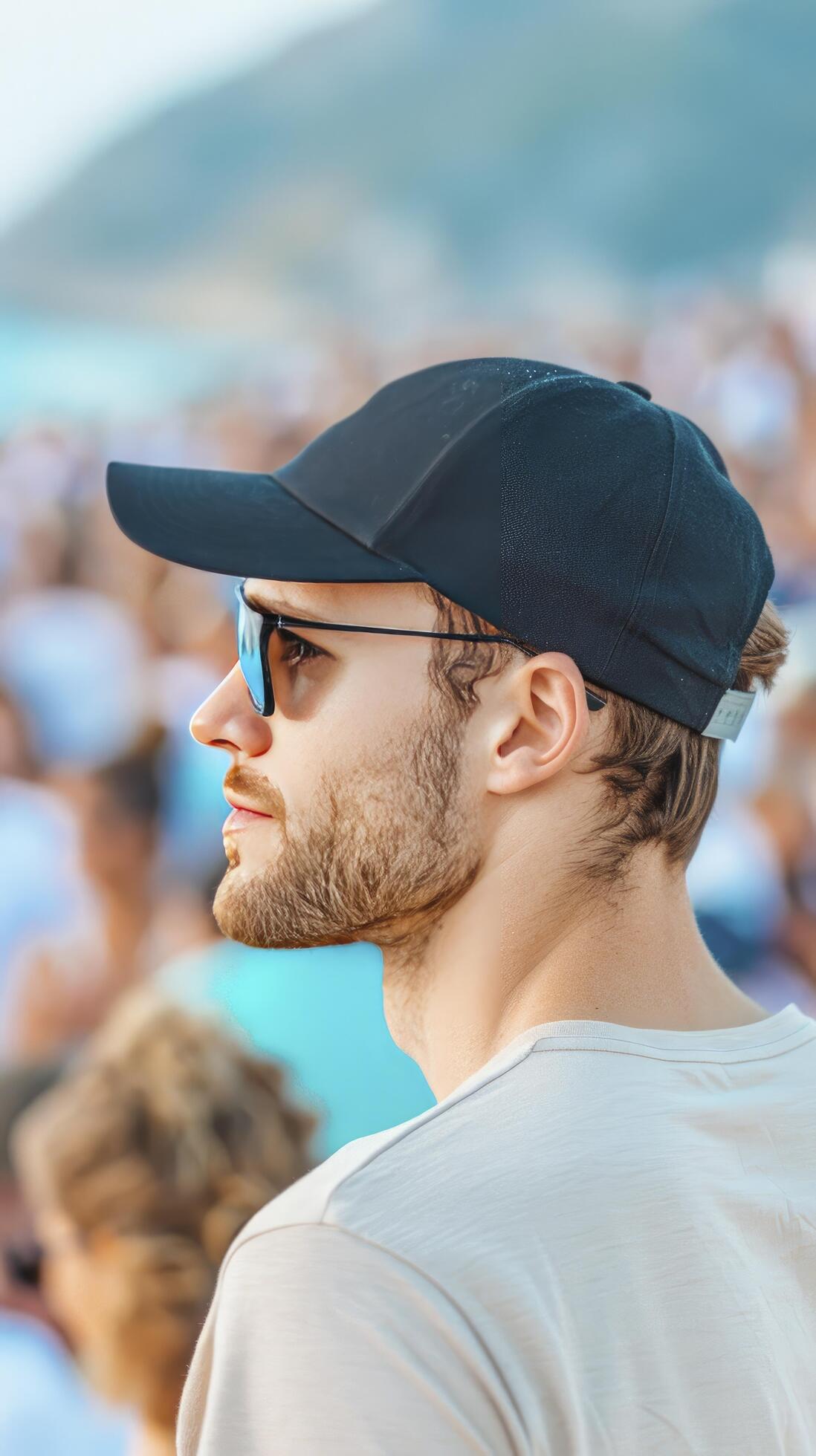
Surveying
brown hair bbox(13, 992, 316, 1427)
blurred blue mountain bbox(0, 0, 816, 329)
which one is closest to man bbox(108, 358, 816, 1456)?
brown hair bbox(13, 992, 316, 1427)

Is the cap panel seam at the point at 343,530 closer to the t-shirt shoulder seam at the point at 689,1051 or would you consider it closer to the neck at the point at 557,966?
the neck at the point at 557,966

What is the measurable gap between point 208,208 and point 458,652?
3424 millimetres

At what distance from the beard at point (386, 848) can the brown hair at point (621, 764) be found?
32mm

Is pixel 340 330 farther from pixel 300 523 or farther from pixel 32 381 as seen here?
pixel 300 523

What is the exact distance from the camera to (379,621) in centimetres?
Result: 90

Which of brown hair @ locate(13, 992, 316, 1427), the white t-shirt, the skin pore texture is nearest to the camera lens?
the white t-shirt

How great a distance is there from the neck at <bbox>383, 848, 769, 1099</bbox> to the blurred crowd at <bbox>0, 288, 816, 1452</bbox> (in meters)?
1.13

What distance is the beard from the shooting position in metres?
0.87

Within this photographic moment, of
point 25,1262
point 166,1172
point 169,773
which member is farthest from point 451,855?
point 169,773

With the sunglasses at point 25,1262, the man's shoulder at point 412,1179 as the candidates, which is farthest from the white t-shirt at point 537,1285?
the sunglasses at point 25,1262

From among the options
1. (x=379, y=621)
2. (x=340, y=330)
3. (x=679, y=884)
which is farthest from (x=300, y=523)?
(x=340, y=330)

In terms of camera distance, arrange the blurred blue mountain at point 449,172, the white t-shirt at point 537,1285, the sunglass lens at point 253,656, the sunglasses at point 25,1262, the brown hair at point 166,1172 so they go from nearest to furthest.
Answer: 1. the white t-shirt at point 537,1285
2. the sunglass lens at point 253,656
3. the brown hair at point 166,1172
4. the sunglasses at point 25,1262
5. the blurred blue mountain at point 449,172

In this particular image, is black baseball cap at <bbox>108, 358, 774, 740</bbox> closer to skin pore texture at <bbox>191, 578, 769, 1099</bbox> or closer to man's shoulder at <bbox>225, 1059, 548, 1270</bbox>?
skin pore texture at <bbox>191, 578, 769, 1099</bbox>

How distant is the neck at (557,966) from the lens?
812mm
